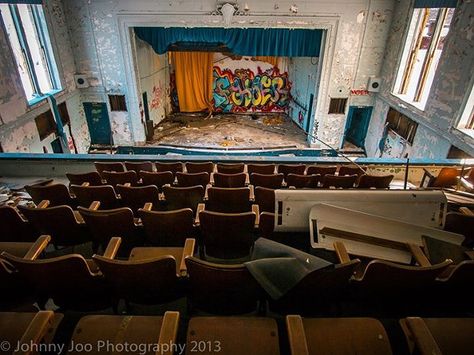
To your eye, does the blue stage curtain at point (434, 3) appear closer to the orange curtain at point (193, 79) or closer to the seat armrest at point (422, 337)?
the seat armrest at point (422, 337)

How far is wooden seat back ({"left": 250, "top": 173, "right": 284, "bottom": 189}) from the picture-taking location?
346 cm

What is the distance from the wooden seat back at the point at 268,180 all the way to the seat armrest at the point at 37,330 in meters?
2.45

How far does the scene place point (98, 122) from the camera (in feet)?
31.8

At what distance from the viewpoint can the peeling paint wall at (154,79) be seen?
31.7ft

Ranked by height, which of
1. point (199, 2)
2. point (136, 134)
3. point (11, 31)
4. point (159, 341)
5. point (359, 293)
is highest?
point (199, 2)

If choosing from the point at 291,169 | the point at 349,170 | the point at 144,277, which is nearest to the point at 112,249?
the point at 144,277

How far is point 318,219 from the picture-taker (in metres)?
2.22

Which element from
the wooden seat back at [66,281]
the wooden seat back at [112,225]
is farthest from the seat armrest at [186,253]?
the wooden seat back at [112,225]

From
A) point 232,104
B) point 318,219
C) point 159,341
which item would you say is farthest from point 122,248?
point 232,104

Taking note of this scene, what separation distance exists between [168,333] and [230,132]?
990 centimetres

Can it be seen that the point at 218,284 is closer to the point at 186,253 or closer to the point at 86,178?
the point at 186,253

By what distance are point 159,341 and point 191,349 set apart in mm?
156

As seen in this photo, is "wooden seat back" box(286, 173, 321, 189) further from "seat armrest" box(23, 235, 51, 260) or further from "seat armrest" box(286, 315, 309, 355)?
"seat armrest" box(23, 235, 51, 260)

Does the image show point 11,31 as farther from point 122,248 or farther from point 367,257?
point 367,257
